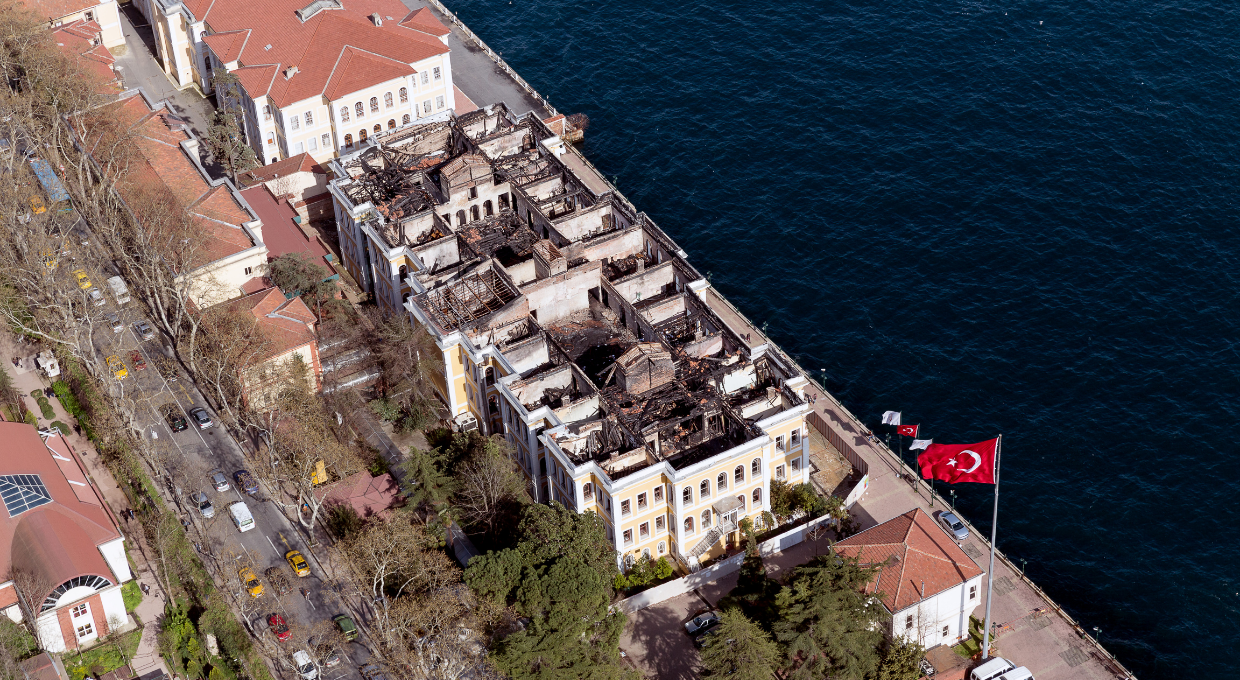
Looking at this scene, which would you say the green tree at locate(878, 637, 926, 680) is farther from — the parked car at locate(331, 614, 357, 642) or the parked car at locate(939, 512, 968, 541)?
the parked car at locate(331, 614, 357, 642)

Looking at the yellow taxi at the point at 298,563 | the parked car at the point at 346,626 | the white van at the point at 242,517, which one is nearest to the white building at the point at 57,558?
the white van at the point at 242,517

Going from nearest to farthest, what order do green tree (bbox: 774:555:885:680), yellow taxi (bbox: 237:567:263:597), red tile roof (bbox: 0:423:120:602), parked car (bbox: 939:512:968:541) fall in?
1. green tree (bbox: 774:555:885:680)
2. red tile roof (bbox: 0:423:120:602)
3. yellow taxi (bbox: 237:567:263:597)
4. parked car (bbox: 939:512:968:541)

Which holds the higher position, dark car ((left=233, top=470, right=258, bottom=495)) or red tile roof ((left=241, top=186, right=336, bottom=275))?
red tile roof ((left=241, top=186, right=336, bottom=275))

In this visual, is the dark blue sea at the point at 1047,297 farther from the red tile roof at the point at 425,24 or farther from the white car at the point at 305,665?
the white car at the point at 305,665

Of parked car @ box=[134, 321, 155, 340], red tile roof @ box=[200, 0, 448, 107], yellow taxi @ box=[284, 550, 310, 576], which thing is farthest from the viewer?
red tile roof @ box=[200, 0, 448, 107]

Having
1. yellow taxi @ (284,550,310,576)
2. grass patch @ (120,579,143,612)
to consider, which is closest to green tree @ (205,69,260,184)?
yellow taxi @ (284,550,310,576)

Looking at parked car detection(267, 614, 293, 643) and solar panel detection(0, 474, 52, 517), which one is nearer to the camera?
parked car detection(267, 614, 293, 643)

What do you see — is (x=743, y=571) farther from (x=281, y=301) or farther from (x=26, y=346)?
(x=26, y=346)
